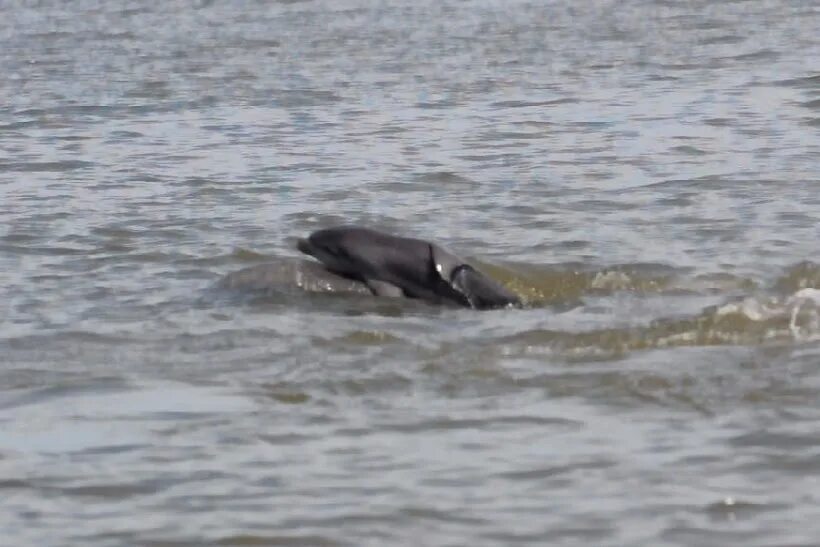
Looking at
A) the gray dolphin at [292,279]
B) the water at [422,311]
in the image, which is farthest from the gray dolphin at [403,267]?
the water at [422,311]

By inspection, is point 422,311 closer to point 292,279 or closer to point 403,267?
point 403,267

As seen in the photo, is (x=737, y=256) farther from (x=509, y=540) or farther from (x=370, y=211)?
(x=509, y=540)

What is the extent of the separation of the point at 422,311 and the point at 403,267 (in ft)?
1.16

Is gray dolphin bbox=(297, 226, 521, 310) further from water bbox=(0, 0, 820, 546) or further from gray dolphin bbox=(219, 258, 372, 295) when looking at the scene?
water bbox=(0, 0, 820, 546)

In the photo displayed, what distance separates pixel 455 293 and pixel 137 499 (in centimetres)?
304

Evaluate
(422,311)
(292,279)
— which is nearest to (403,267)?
(422,311)

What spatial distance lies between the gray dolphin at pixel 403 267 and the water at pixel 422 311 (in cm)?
15

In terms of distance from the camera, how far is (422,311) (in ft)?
29.9

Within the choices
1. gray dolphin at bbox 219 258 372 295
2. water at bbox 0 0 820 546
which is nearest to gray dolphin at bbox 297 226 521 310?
gray dolphin at bbox 219 258 372 295

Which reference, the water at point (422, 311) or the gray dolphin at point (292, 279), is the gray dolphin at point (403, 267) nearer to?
the gray dolphin at point (292, 279)

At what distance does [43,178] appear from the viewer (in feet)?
44.6

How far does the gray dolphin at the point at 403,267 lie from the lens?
9203 millimetres

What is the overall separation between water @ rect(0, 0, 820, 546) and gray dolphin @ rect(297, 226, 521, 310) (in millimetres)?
146

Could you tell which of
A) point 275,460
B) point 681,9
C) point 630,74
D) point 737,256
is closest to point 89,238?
point 737,256
